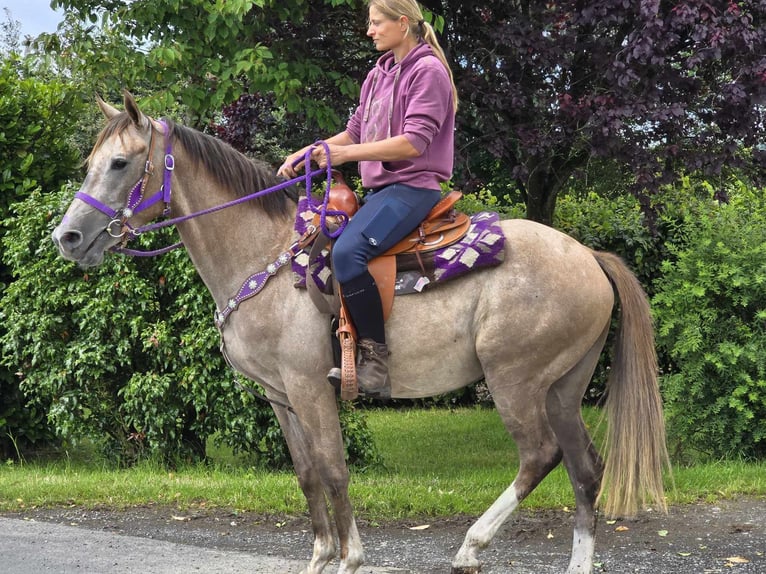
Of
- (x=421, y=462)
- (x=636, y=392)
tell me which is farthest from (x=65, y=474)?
(x=636, y=392)

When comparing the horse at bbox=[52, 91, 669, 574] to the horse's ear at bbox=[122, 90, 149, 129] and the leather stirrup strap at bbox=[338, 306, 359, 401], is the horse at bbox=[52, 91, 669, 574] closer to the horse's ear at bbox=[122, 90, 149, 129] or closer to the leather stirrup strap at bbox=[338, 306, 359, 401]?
the horse's ear at bbox=[122, 90, 149, 129]

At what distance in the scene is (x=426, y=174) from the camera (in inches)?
181

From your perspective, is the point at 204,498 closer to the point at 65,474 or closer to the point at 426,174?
the point at 65,474

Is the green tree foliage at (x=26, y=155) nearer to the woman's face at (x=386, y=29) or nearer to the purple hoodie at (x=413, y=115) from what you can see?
the purple hoodie at (x=413, y=115)

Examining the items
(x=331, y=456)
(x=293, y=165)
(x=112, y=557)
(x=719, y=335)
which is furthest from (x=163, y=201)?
(x=719, y=335)

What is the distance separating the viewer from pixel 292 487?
6688 millimetres

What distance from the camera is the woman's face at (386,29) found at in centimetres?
453

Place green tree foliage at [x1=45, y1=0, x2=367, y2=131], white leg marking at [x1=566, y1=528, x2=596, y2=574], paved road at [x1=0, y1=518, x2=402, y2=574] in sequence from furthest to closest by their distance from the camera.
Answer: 1. green tree foliage at [x1=45, y1=0, x2=367, y2=131]
2. paved road at [x1=0, y1=518, x2=402, y2=574]
3. white leg marking at [x1=566, y1=528, x2=596, y2=574]

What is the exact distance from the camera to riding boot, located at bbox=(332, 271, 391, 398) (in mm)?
4379

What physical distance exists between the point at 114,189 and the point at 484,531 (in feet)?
8.18

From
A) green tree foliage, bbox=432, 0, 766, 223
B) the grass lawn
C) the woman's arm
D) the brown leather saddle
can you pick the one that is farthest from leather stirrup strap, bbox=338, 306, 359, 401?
Answer: green tree foliage, bbox=432, 0, 766, 223

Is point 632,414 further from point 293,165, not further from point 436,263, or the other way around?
point 293,165

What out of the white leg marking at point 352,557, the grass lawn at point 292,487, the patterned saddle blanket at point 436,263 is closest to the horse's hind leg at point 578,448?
the patterned saddle blanket at point 436,263

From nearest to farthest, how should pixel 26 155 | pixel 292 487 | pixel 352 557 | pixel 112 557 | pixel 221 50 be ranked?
pixel 352 557 < pixel 112 557 < pixel 292 487 < pixel 221 50 < pixel 26 155
